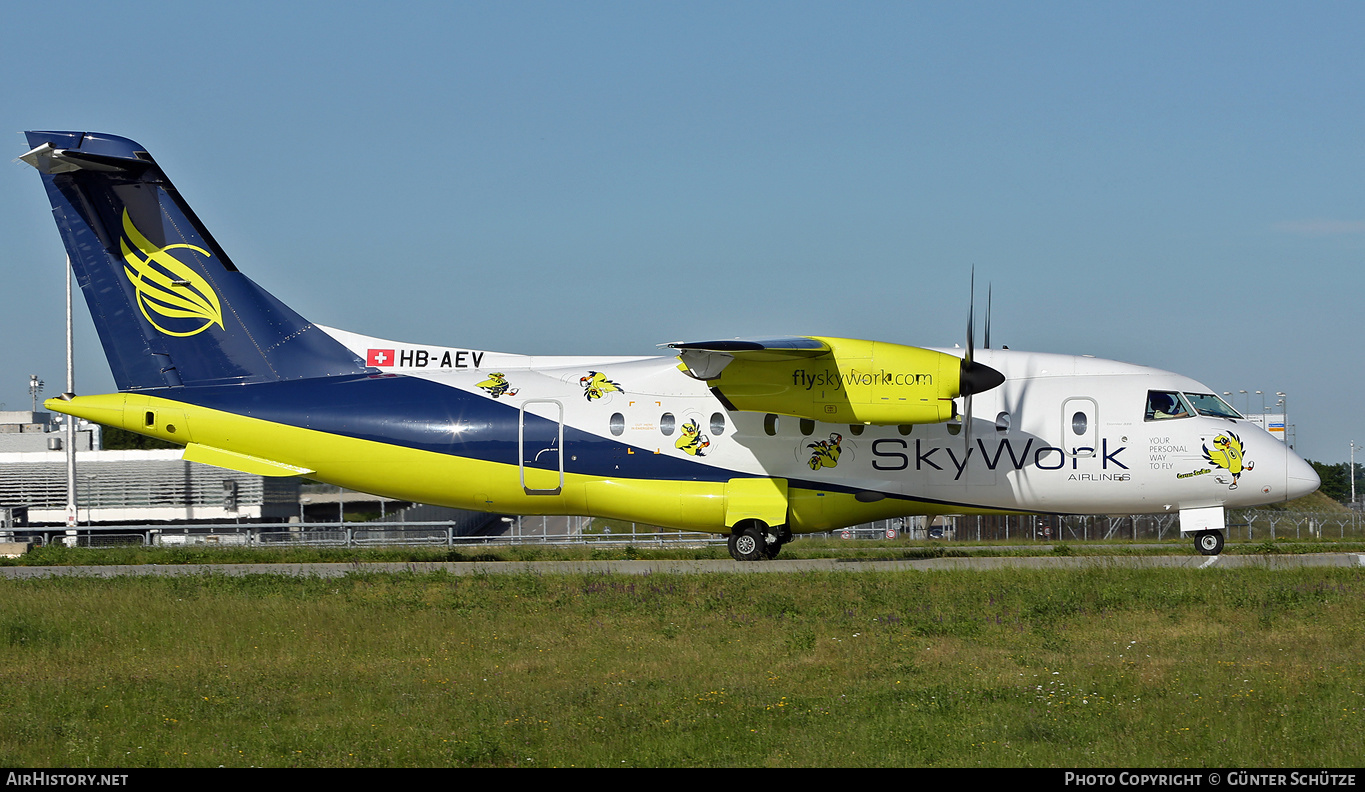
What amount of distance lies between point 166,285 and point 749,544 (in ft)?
42.2

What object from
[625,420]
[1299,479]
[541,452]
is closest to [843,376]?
[625,420]

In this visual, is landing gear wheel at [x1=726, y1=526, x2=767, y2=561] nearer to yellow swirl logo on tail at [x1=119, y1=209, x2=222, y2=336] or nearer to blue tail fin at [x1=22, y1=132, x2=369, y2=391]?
blue tail fin at [x1=22, y1=132, x2=369, y2=391]

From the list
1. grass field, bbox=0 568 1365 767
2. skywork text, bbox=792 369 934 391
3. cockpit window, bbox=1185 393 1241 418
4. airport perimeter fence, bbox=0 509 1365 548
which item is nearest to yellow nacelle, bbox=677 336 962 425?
skywork text, bbox=792 369 934 391

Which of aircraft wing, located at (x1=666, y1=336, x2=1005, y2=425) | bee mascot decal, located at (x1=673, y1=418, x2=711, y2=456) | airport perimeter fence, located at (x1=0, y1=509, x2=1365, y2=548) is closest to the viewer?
aircraft wing, located at (x1=666, y1=336, x2=1005, y2=425)

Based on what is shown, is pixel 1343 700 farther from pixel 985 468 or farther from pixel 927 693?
pixel 985 468

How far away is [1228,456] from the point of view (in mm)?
21453

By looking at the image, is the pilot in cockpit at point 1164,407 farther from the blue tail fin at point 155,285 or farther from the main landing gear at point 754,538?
the blue tail fin at point 155,285

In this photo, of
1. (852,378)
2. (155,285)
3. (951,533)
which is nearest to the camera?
(852,378)

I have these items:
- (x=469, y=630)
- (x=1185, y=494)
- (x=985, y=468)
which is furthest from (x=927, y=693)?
(x=1185, y=494)

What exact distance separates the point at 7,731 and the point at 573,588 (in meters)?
9.88

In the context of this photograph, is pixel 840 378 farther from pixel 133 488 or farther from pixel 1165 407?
pixel 133 488

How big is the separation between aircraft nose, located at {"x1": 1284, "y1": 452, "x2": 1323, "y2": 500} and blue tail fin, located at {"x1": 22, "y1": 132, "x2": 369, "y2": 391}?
19.4 metres

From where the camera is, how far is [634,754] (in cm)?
962

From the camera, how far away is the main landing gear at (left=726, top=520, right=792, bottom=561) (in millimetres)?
22594
